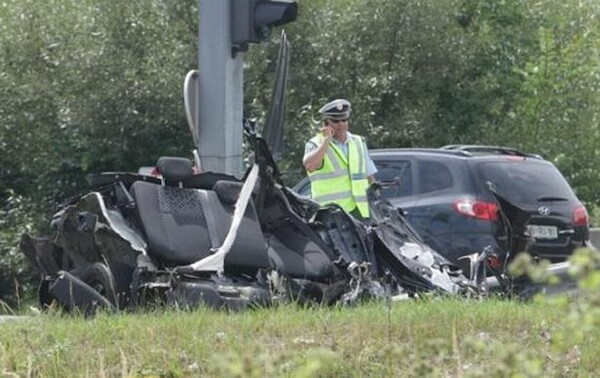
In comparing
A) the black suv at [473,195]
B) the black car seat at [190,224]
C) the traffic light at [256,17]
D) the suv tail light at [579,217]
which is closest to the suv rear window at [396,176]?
the black suv at [473,195]

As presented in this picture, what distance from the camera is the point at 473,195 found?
12062 millimetres

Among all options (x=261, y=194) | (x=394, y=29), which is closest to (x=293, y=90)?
(x=394, y=29)

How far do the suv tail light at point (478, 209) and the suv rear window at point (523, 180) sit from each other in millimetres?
405

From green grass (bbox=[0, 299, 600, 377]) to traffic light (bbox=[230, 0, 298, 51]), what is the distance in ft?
9.57

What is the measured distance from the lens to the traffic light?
9.39 m

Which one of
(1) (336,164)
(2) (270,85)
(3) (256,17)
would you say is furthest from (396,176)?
(2) (270,85)

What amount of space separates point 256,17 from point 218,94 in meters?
0.65

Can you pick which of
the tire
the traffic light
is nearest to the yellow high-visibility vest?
the traffic light

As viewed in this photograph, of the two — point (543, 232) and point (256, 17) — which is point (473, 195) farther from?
point (256, 17)

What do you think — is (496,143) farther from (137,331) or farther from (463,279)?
(137,331)

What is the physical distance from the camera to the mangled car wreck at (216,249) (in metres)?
7.82

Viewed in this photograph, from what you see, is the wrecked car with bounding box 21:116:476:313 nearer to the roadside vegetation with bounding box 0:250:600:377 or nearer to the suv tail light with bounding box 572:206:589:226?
the roadside vegetation with bounding box 0:250:600:377

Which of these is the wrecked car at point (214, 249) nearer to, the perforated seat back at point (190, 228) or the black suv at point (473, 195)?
the perforated seat back at point (190, 228)

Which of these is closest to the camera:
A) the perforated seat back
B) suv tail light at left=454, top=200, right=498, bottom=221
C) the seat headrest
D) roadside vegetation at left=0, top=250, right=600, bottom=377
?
roadside vegetation at left=0, top=250, right=600, bottom=377
